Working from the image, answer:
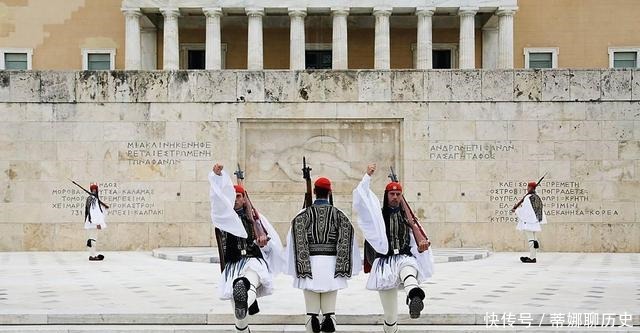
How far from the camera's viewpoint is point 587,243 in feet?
73.8

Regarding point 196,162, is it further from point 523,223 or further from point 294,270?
point 294,270

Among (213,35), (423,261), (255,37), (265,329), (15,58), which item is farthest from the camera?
(15,58)

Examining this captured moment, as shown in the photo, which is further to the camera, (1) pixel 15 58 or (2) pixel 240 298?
(1) pixel 15 58

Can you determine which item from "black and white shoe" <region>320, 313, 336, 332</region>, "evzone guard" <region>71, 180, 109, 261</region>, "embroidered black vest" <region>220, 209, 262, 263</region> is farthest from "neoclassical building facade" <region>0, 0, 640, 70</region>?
"black and white shoe" <region>320, 313, 336, 332</region>

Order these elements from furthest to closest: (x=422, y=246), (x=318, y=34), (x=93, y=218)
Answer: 1. (x=318, y=34)
2. (x=93, y=218)
3. (x=422, y=246)

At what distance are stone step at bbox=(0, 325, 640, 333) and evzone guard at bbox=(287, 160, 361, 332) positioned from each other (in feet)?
4.04

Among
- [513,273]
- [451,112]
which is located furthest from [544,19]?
[513,273]

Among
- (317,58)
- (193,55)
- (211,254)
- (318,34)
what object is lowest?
(211,254)

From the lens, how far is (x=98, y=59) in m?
53.2

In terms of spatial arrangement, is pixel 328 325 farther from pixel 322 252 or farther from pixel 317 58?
pixel 317 58

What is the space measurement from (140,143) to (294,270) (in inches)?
549

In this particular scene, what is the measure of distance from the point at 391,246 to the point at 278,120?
13.4 metres

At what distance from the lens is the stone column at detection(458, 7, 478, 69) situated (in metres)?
50.0

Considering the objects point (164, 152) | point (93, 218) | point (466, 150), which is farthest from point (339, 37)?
point (93, 218)
